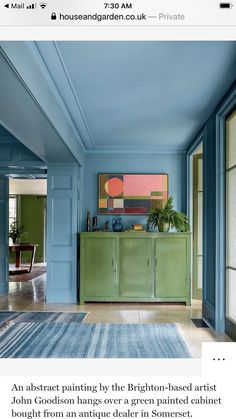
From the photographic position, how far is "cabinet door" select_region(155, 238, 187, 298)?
4.48 metres

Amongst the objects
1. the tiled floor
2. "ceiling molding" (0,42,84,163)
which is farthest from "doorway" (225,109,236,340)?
"ceiling molding" (0,42,84,163)

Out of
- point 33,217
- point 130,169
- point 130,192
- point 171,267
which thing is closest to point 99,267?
point 171,267

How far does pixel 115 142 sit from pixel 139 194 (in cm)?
82

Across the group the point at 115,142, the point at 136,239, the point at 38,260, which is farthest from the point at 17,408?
the point at 38,260

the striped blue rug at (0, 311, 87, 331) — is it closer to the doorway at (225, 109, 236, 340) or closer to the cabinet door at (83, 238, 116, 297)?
the cabinet door at (83, 238, 116, 297)

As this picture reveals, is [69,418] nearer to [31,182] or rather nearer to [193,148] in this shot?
[193,148]

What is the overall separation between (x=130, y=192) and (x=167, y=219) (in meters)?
0.74

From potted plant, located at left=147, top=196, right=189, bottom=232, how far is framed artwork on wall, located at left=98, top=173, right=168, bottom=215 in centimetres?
32

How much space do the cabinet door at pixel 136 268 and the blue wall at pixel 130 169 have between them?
0.59 m

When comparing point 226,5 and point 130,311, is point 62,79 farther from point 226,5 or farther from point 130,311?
point 130,311

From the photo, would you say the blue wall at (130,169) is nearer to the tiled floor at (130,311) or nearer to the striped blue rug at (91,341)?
the tiled floor at (130,311)

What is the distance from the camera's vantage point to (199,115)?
3609 mm

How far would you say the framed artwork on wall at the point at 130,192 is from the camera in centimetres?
500

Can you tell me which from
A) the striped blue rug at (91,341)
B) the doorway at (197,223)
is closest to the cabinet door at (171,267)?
the doorway at (197,223)
